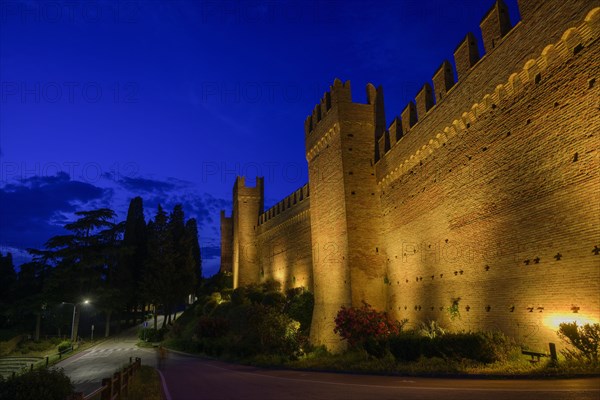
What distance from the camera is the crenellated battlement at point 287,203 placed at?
1293 inches

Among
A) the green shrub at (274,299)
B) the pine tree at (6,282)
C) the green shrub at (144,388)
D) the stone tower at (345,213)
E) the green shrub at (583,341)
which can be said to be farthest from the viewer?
the pine tree at (6,282)

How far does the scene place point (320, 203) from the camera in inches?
953

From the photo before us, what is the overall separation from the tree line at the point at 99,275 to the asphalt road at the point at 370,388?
32547 millimetres

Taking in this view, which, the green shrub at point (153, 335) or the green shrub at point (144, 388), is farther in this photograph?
the green shrub at point (153, 335)

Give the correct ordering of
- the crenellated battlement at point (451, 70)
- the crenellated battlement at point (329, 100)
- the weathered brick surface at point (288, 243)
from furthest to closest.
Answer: the weathered brick surface at point (288, 243)
the crenellated battlement at point (329, 100)
the crenellated battlement at point (451, 70)

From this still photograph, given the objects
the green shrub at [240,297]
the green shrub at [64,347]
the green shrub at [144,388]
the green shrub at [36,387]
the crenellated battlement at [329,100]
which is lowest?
the green shrub at [64,347]

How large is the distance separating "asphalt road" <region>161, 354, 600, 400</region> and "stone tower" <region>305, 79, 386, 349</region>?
21.9 ft

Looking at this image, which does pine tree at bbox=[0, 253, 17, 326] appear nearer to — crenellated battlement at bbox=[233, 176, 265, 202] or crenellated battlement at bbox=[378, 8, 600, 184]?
crenellated battlement at bbox=[233, 176, 265, 202]

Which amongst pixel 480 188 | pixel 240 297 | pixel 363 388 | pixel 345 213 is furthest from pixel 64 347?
pixel 480 188

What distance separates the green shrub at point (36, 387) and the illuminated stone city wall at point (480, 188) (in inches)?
462

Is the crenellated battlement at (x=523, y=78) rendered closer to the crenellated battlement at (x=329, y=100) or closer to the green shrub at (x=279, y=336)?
the crenellated battlement at (x=329, y=100)

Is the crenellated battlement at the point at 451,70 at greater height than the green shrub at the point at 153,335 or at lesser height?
greater

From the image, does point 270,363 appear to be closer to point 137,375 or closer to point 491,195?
point 137,375

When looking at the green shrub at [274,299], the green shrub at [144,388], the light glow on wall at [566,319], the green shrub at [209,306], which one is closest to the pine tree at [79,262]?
the green shrub at [209,306]
